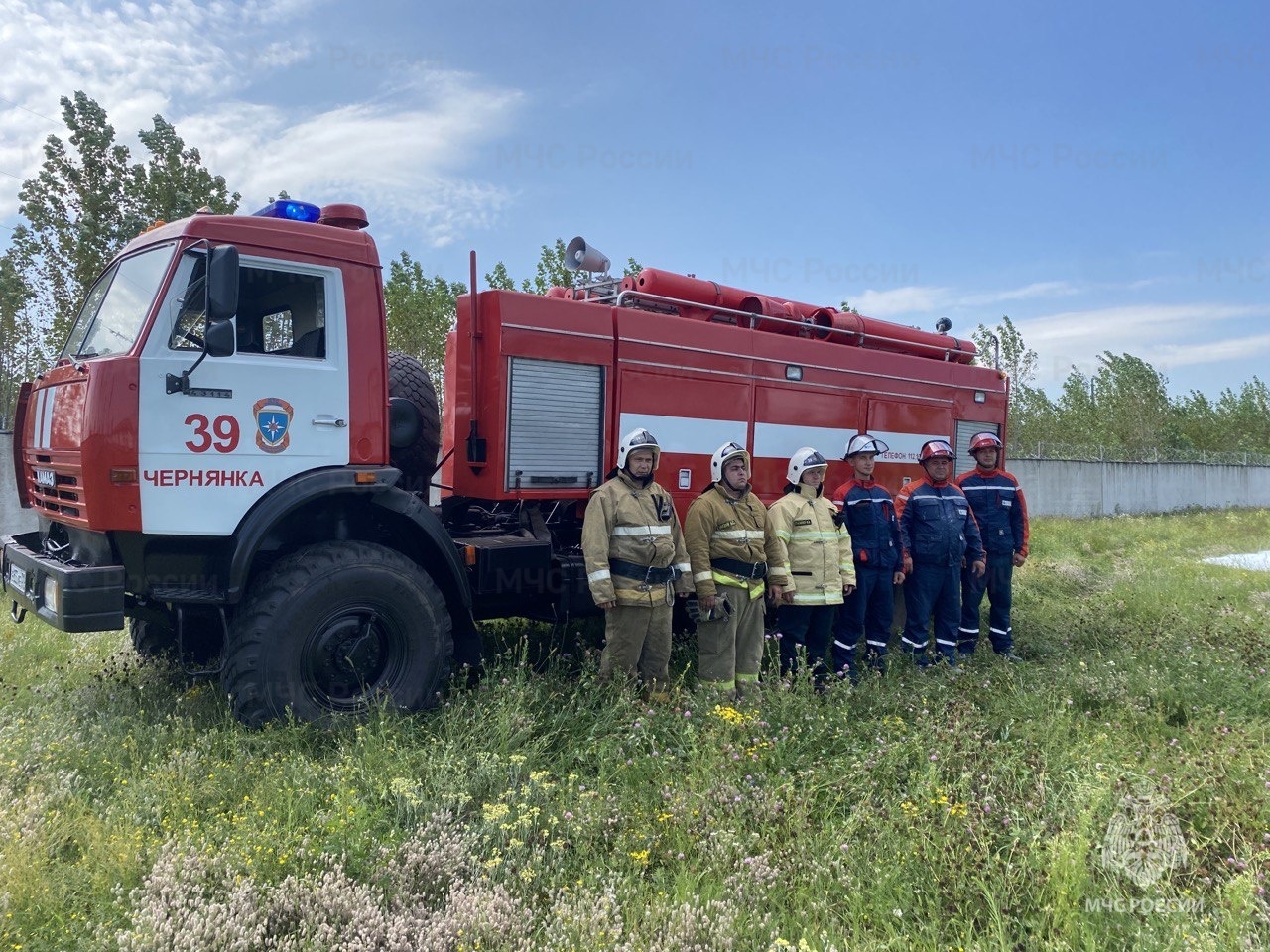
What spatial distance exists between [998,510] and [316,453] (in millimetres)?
5497

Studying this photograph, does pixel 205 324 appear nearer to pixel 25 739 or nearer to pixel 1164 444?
pixel 25 739

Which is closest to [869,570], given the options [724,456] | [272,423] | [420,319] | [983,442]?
[724,456]

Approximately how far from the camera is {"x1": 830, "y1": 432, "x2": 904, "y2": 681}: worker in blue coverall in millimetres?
6512

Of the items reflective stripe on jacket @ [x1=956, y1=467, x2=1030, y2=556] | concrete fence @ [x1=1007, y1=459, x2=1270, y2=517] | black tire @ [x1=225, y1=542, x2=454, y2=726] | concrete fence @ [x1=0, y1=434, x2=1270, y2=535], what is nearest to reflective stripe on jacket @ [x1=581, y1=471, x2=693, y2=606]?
black tire @ [x1=225, y1=542, x2=454, y2=726]

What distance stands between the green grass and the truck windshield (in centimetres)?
202

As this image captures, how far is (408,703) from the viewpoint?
484cm

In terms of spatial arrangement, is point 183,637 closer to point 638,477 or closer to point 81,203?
point 638,477

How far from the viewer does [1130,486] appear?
28047mm

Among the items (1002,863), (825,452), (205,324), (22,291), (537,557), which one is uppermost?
(22,291)

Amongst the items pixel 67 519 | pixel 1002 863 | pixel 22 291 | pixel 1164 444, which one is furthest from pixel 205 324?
pixel 1164 444

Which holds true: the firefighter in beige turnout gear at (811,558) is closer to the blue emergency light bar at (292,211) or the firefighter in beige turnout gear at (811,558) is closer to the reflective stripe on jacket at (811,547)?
the reflective stripe on jacket at (811,547)

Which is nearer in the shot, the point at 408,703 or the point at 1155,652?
the point at 408,703

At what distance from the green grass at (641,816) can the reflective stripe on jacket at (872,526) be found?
3.78 ft

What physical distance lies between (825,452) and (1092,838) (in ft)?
13.9
